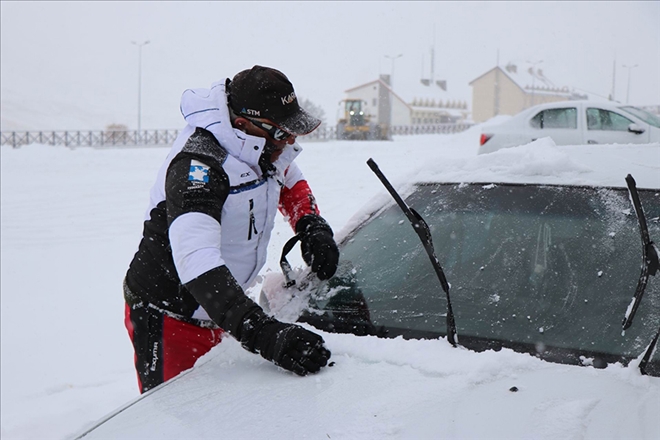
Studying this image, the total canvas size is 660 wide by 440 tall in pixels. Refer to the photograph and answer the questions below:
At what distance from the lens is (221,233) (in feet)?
7.17

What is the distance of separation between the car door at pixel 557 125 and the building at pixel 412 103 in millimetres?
48628

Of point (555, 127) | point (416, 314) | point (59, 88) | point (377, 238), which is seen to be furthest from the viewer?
point (59, 88)

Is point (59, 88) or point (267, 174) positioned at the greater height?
point (59, 88)

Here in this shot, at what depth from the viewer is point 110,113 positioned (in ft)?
289

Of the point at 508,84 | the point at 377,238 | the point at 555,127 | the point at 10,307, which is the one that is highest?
the point at 508,84

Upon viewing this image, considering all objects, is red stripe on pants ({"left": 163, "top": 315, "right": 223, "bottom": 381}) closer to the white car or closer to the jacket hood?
the jacket hood

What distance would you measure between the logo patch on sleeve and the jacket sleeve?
2.37 ft

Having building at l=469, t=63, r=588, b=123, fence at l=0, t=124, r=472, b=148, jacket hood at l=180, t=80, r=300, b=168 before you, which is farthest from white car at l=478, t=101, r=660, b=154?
building at l=469, t=63, r=588, b=123

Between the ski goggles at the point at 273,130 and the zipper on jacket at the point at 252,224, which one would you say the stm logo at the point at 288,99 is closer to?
the ski goggles at the point at 273,130

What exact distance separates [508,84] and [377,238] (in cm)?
6615

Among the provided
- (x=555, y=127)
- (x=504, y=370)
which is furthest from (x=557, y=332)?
(x=555, y=127)

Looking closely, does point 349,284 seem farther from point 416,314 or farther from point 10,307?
point 10,307

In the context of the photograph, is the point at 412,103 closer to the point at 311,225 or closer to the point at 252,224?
the point at 311,225

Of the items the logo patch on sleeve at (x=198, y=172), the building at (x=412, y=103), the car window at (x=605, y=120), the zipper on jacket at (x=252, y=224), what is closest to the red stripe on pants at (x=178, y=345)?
the zipper on jacket at (x=252, y=224)
